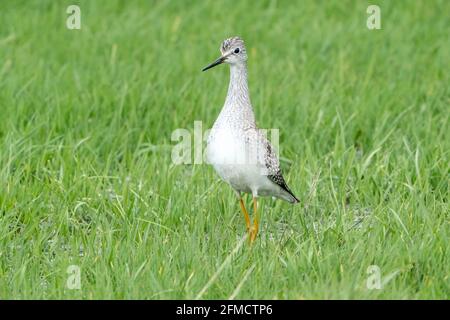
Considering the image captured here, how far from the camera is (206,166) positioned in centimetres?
761

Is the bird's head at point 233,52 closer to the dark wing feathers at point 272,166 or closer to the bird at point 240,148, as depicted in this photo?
the bird at point 240,148

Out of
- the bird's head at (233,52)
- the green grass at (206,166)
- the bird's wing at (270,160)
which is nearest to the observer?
the green grass at (206,166)

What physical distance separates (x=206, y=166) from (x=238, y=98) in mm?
1388

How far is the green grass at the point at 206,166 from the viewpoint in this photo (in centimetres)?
584

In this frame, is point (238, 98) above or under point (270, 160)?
above

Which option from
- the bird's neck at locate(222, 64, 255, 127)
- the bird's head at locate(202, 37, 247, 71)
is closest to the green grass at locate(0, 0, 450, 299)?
the bird's neck at locate(222, 64, 255, 127)

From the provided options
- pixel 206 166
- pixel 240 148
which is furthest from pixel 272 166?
pixel 206 166

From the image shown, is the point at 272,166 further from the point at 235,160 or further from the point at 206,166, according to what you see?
the point at 206,166

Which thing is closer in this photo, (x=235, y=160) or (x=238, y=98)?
(x=235, y=160)

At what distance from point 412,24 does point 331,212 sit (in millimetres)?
5032

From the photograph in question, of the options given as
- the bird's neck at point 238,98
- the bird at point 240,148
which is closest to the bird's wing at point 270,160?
the bird at point 240,148

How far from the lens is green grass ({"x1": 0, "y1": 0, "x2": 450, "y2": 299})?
5844 millimetres

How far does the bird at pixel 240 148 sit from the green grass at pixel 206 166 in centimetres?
37

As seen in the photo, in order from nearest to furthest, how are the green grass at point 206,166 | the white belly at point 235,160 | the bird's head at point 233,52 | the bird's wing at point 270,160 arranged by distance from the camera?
the green grass at point 206,166, the white belly at point 235,160, the bird's wing at point 270,160, the bird's head at point 233,52
